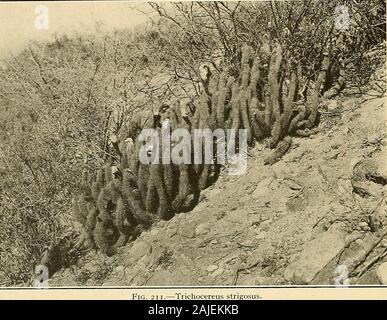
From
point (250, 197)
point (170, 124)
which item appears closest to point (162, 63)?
point (170, 124)

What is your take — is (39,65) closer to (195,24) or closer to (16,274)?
(195,24)

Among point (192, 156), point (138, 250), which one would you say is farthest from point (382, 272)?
point (138, 250)

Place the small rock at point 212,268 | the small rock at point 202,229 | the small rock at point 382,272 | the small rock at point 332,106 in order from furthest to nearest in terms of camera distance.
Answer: the small rock at point 332,106 → the small rock at point 202,229 → the small rock at point 212,268 → the small rock at point 382,272

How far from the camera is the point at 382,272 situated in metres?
4.08

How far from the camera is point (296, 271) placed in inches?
164

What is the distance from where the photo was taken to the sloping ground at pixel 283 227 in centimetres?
415

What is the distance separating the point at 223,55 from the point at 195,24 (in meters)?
0.35

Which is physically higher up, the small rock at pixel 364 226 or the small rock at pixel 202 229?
the small rock at pixel 364 226

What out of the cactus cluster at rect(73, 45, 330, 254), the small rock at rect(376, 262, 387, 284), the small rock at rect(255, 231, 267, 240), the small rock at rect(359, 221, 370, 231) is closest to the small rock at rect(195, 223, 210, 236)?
the cactus cluster at rect(73, 45, 330, 254)

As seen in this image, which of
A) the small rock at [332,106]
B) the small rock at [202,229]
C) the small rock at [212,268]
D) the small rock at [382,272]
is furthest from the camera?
the small rock at [332,106]

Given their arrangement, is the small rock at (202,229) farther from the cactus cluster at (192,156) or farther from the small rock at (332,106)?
the small rock at (332,106)

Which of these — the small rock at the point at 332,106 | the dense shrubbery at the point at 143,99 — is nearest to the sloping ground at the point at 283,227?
the small rock at the point at 332,106

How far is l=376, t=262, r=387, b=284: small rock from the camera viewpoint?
13.4ft

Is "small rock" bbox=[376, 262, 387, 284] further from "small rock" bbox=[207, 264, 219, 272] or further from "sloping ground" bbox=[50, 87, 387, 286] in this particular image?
"small rock" bbox=[207, 264, 219, 272]
